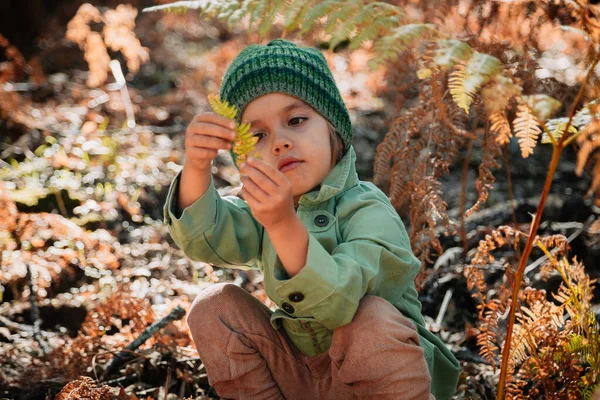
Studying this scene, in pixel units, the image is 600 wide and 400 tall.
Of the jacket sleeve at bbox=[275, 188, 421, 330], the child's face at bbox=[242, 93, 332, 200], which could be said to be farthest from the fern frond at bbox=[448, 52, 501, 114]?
the child's face at bbox=[242, 93, 332, 200]

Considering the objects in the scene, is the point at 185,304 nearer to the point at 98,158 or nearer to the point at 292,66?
the point at 292,66

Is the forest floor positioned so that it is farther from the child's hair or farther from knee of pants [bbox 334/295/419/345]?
knee of pants [bbox 334/295/419/345]

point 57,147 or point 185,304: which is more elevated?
point 57,147

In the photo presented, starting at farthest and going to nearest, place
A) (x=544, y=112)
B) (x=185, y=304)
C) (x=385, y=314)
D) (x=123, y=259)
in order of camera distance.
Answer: (x=123, y=259)
(x=185, y=304)
(x=385, y=314)
(x=544, y=112)

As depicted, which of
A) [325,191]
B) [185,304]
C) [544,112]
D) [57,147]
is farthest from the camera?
[57,147]

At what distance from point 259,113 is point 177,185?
420mm

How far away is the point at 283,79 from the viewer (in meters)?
2.50

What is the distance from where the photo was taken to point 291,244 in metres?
2.00

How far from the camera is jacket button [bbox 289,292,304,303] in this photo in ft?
6.59

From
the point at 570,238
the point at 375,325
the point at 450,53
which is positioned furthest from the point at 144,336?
the point at 570,238

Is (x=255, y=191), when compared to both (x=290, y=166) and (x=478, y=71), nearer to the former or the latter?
(x=290, y=166)

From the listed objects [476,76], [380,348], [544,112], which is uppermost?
[476,76]

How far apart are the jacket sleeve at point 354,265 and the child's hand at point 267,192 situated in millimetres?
149

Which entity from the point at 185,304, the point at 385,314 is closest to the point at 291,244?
the point at 385,314
